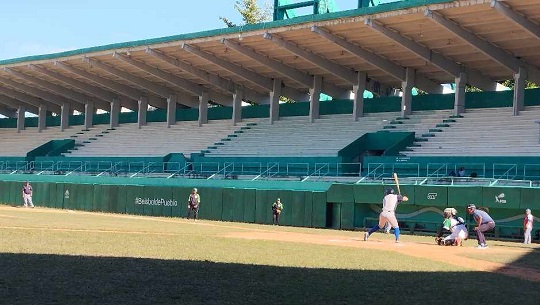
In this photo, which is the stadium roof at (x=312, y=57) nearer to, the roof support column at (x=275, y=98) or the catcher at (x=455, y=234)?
the roof support column at (x=275, y=98)

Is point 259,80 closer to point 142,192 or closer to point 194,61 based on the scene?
point 194,61

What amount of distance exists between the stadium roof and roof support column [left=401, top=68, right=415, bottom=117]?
0.29 meters

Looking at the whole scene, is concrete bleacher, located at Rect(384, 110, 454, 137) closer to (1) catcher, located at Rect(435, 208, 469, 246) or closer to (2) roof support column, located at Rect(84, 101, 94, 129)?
(1) catcher, located at Rect(435, 208, 469, 246)

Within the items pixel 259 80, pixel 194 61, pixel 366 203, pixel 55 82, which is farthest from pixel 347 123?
pixel 55 82

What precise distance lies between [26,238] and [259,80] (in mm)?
34844

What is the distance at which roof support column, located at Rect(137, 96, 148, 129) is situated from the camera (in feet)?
203

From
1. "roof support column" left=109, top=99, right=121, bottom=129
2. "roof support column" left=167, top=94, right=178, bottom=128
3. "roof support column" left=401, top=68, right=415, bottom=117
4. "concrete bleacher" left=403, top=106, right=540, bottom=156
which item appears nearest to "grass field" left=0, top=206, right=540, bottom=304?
"concrete bleacher" left=403, top=106, right=540, bottom=156

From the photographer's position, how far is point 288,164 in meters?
41.7

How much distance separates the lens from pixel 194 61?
51.2 metres

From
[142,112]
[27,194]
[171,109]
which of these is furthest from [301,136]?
[142,112]

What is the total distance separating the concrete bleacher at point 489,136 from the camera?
37.3 m

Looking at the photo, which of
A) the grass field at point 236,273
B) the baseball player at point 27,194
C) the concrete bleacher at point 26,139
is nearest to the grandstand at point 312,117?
the concrete bleacher at point 26,139

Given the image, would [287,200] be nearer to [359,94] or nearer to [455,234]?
[359,94]

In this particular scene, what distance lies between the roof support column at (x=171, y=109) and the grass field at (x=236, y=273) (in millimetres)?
39280
